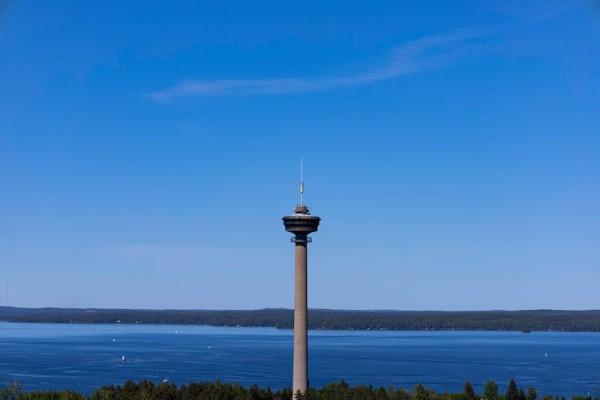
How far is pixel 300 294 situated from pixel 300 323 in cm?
300

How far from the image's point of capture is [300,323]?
84.0 m

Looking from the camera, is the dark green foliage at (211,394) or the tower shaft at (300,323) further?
the tower shaft at (300,323)

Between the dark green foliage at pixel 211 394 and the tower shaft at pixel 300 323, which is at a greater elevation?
the tower shaft at pixel 300 323

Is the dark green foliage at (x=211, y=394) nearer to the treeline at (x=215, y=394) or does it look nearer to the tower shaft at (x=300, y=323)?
the treeline at (x=215, y=394)

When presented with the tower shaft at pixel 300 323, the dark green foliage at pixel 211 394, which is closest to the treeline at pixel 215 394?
the dark green foliage at pixel 211 394

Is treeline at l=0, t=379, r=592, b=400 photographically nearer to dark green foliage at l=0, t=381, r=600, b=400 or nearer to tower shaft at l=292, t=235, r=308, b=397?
dark green foliage at l=0, t=381, r=600, b=400

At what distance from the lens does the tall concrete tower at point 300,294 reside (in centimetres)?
8306

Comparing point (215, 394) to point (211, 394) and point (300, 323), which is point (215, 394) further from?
point (300, 323)

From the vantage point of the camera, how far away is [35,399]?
8244 centimetres

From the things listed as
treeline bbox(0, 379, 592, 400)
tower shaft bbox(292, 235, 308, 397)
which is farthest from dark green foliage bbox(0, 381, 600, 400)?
tower shaft bbox(292, 235, 308, 397)

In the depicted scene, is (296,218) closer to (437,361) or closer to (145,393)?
(145,393)

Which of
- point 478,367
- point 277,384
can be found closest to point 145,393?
point 277,384

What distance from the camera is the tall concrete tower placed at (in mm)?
83062

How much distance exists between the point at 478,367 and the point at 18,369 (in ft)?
316
